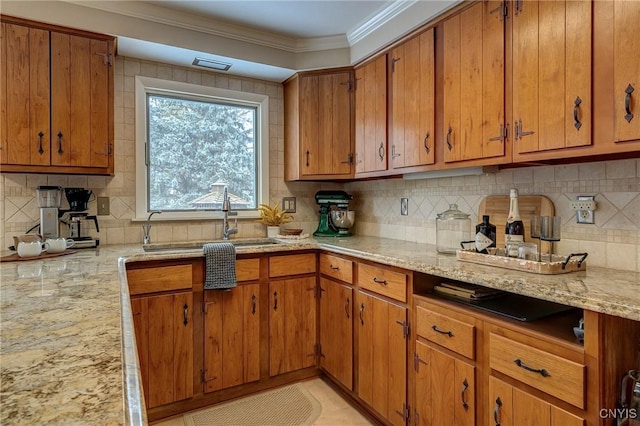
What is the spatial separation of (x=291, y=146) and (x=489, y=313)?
6.93 ft

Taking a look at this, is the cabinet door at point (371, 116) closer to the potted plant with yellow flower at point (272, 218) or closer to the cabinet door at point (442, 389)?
the potted plant with yellow flower at point (272, 218)

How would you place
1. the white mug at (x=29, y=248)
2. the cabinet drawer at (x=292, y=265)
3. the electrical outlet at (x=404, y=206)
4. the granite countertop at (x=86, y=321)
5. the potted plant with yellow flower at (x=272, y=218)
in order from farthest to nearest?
1. the potted plant with yellow flower at (x=272, y=218)
2. the electrical outlet at (x=404, y=206)
3. the cabinet drawer at (x=292, y=265)
4. the white mug at (x=29, y=248)
5. the granite countertop at (x=86, y=321)

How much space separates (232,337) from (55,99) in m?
1.81

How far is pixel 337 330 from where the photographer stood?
246cm

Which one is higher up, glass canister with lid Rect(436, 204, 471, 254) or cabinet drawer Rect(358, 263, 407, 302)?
glass canister with lid Rect(436, 204, 471, 254)

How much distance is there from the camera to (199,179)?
9.67 feet

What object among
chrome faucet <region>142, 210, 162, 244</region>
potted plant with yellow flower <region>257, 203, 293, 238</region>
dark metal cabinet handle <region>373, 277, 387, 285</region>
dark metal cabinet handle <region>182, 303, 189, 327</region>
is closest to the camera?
dark metal cabinet handle <region>373, 277, 387, 285</region>

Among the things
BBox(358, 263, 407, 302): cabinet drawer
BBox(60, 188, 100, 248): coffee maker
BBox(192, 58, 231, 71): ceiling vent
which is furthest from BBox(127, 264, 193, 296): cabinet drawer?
BBox(192, 58, 231, 71): ceiling vent

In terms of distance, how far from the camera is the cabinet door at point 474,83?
70.2 inches

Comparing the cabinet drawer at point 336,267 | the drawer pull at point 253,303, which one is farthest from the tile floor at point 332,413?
the cabinet drawer at point 336,267

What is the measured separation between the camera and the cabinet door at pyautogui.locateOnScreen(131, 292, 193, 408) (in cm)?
215

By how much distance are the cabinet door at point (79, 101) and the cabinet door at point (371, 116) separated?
1.71m

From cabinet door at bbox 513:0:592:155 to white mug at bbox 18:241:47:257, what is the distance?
246 cm

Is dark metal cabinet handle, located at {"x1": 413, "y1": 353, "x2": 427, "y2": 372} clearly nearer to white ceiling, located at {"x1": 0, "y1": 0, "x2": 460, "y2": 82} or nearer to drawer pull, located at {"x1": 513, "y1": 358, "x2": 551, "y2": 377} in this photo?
drawer pull, located at {"x1": 513, "y1": 358, "x2": 551, "y2": 377}
